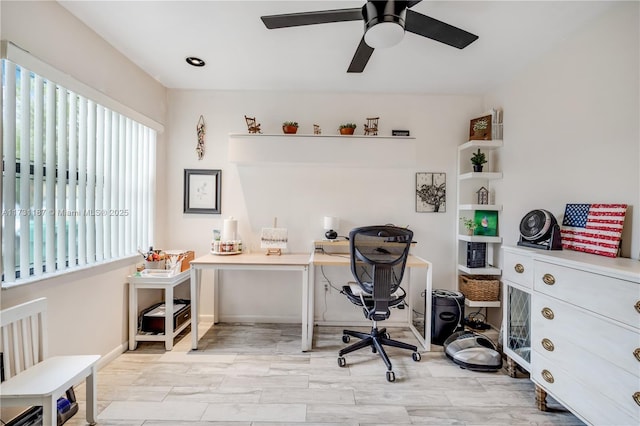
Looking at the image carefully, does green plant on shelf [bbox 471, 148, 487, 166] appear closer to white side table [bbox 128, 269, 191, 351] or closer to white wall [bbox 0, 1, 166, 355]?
white side table [bbox 128, 269, 191, 351]

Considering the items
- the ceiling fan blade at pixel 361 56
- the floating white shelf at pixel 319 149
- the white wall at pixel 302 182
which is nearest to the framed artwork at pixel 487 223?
the white wall at pixel 302 182

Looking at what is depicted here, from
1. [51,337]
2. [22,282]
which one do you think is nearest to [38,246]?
[22,282]

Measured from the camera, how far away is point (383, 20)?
1.34 metres

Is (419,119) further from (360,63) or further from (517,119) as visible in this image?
(360,63)

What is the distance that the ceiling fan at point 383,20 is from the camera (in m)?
1.33

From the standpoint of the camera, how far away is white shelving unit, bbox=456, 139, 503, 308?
8.83 ft

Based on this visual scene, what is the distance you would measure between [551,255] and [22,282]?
10.1 ft

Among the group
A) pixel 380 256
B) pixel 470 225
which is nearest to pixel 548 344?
pixel 380 256

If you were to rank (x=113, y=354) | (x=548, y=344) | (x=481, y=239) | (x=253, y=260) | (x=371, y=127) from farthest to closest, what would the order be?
(x=371, y=127)
(x=481, y=239)
(x=253, y=260)
(x=113, y=354)
(x=548, y=344)

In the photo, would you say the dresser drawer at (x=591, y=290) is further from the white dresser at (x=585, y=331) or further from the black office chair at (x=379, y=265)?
the black office chair at (x=379, y=265)

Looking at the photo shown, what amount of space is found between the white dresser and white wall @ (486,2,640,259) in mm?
471

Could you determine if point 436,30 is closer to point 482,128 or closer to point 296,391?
point 482,128

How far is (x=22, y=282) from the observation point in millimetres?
1539

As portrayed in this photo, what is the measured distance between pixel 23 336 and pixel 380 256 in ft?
7.26
